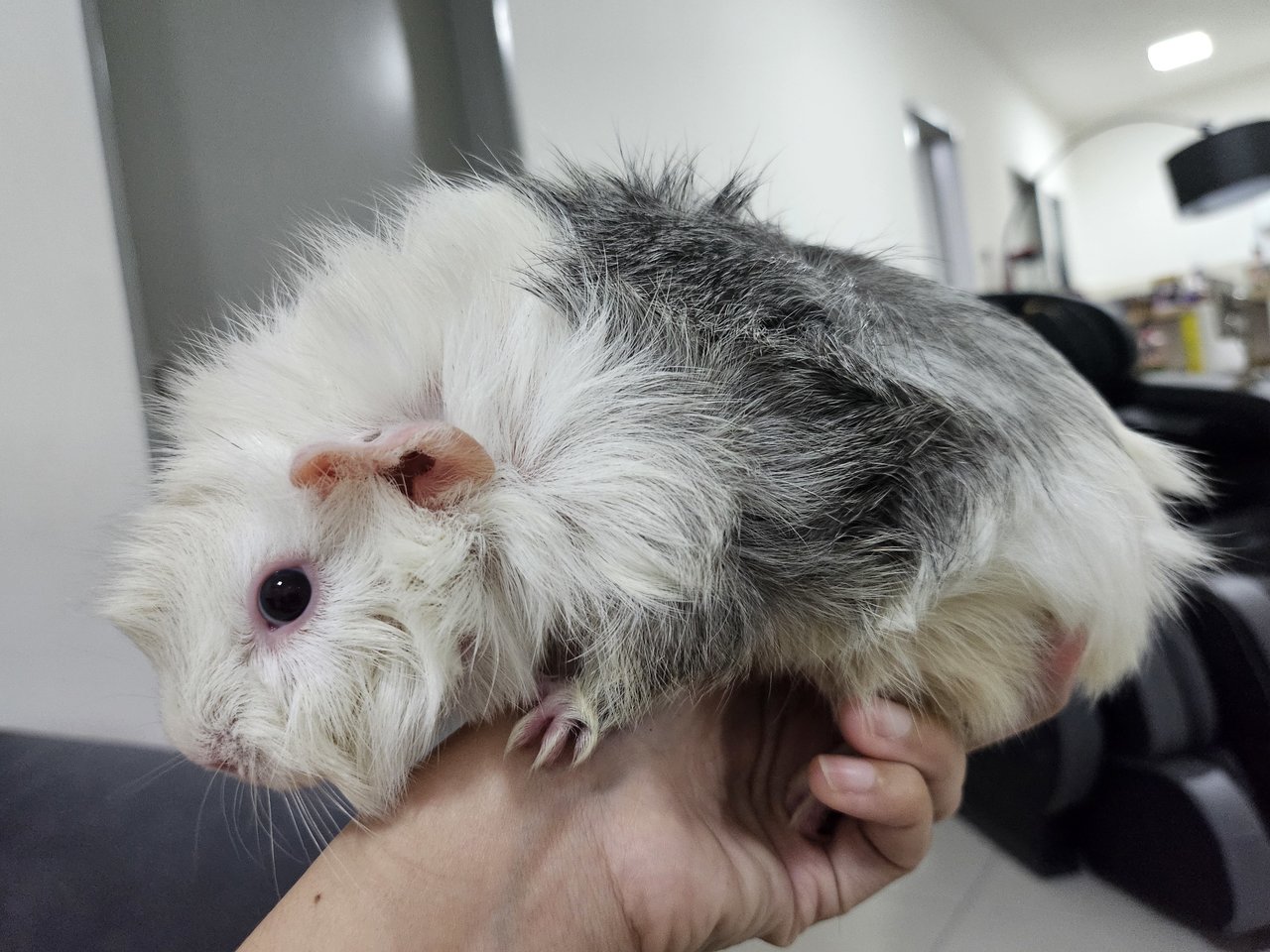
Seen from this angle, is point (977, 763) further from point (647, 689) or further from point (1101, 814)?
point (647, 689)

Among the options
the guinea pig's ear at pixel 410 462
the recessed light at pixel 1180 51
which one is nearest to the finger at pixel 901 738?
the guinea pig's ear at pixel 410 462

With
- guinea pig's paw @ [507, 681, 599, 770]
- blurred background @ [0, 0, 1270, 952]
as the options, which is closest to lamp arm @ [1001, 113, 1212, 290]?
blurred background @ [0, 0, 1270, 952]

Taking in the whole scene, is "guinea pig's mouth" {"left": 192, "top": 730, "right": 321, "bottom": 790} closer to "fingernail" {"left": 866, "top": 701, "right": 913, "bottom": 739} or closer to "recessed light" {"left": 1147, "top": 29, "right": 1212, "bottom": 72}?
"fingernail" {"left": 866, "top": 701, "right": 913, "bottom": 739}

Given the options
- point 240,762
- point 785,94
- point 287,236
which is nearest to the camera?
point 240,762

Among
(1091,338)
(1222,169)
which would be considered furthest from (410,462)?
(1222,169)

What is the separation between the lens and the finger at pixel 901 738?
75 cm

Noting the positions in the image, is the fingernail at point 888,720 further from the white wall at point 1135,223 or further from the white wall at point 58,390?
the white wall at point 1135,223

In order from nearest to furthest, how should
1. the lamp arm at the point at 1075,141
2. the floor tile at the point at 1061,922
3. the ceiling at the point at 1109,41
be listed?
the floor tile at the point at 1061,922
the ceiling at the point at 1109,41
the lamp arm at the point at 1075,141

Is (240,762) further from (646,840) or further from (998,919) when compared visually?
(998,919)

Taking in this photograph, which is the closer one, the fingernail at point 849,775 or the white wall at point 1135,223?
A: the fingernail at point 849,775

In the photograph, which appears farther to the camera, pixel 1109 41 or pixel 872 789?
pixel 1109 41

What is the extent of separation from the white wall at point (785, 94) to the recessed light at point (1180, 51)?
2.54ft

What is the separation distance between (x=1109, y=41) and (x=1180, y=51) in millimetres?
342

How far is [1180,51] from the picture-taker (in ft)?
11.3
